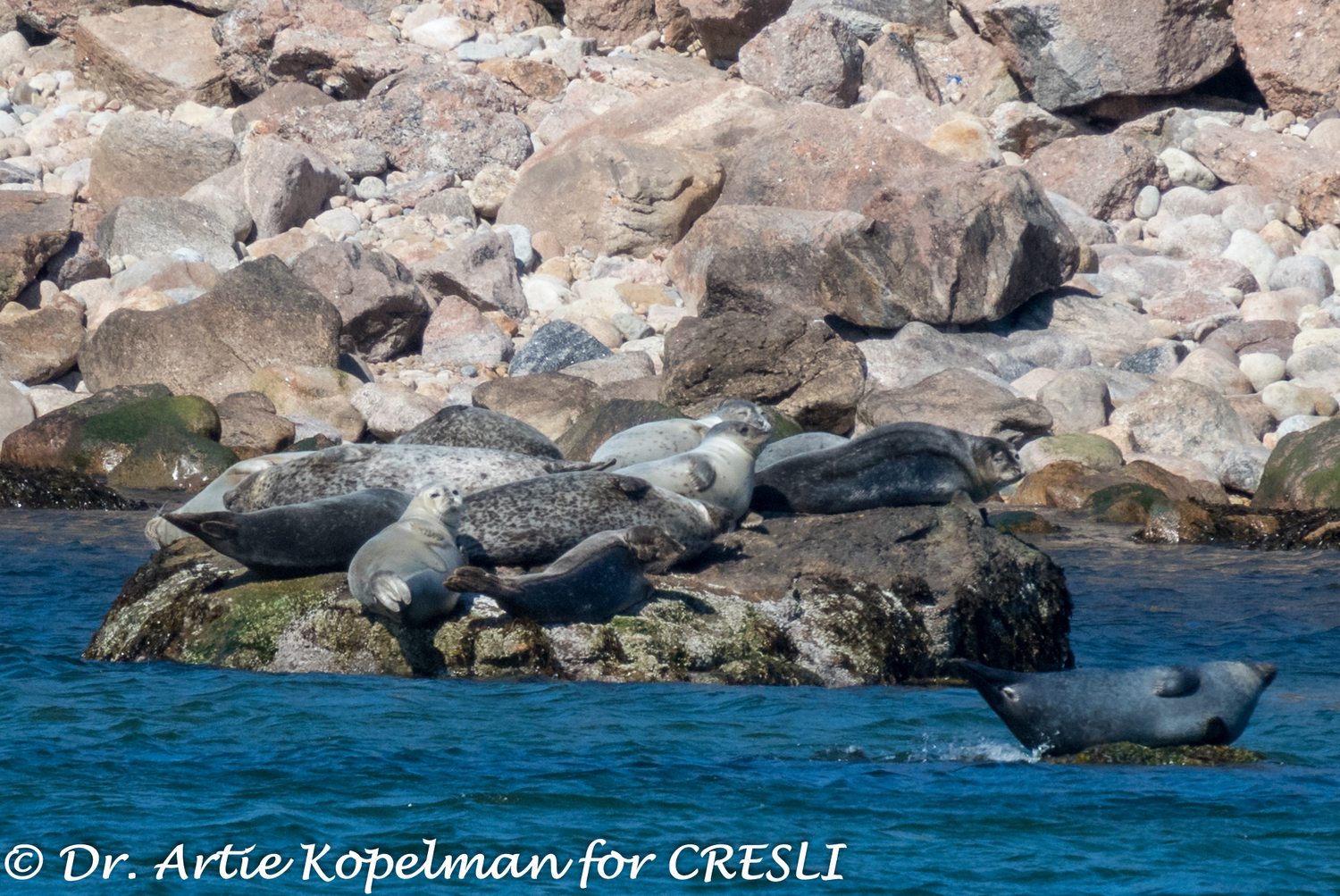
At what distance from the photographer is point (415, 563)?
697cm

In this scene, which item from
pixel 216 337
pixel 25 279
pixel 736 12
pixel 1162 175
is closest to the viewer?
pixel 216 337

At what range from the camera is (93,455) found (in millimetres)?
18609

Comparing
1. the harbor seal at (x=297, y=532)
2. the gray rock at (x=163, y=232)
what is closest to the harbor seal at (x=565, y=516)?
the harbor seal at (x=297, y=532)

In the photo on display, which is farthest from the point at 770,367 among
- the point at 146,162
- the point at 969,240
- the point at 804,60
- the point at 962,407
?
the point at 146,162

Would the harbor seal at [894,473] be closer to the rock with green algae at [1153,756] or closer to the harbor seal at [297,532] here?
the harbor seal at [297,532]

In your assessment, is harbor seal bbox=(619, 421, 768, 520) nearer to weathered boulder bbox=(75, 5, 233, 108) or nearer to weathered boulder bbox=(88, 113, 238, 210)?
weathered boulder bbox=(88, 113, 238, 210)

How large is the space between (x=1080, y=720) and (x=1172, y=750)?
378 millimetres

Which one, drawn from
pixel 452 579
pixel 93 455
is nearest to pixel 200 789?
pixel 452 579

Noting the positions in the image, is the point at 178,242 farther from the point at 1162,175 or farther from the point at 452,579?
the point at 452,579

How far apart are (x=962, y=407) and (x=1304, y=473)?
4416 mm

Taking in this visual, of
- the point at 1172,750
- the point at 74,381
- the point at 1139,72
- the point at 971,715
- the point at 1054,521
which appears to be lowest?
the point at 74,381

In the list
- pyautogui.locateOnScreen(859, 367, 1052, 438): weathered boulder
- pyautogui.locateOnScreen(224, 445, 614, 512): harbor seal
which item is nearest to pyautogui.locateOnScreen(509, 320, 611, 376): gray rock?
pyautogui.locateOnScreen(859, 367, 1052, 438): weathered boulder

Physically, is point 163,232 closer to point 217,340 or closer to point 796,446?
point 217,340

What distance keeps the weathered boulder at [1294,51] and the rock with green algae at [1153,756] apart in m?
25.8
